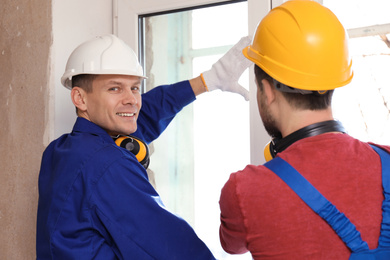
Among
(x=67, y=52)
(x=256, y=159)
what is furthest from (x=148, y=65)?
(x=256, y=159)

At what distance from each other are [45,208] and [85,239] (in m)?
0.23

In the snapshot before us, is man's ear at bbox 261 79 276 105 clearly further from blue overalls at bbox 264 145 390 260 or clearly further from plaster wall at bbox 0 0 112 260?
plaster wall at bbox 0 0 112 260

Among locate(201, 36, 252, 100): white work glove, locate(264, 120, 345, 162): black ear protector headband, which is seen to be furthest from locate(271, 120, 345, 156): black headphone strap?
locate(201, 36, 252, 100): white work glove

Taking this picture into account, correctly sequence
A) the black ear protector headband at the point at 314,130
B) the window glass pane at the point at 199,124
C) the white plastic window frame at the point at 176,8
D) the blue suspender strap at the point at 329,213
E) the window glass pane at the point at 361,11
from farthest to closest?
the window glass pane at the point at 199,124 → the white plastic window frame at the point at 176,8 → the window glass pane at the point at 361,11 → the black ear protector headband at the point at 314,130 → the blue suspender strap at the point at 329,213

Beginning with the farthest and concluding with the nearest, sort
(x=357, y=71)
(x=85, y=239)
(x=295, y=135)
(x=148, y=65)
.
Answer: (x=148, y=65) → (x=357, y=71) → (x=85, y=239) → (x=295, y=135)

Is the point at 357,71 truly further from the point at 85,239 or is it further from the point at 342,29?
the point at 85,239

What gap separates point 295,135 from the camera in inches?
49.7

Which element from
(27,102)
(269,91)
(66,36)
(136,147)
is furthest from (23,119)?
(269,91)

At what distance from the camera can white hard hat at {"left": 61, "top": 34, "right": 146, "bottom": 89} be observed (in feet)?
5.77

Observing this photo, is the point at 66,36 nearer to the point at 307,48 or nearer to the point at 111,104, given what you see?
the point at 111,104

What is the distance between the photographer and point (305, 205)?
113cm

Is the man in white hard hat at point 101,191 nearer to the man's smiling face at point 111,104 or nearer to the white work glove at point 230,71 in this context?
the man's smiling face at point 111,104

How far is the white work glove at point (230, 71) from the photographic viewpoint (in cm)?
207

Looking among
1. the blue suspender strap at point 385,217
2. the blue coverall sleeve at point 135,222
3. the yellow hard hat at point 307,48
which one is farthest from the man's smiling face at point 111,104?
the blue suspender strap at point 385,217
